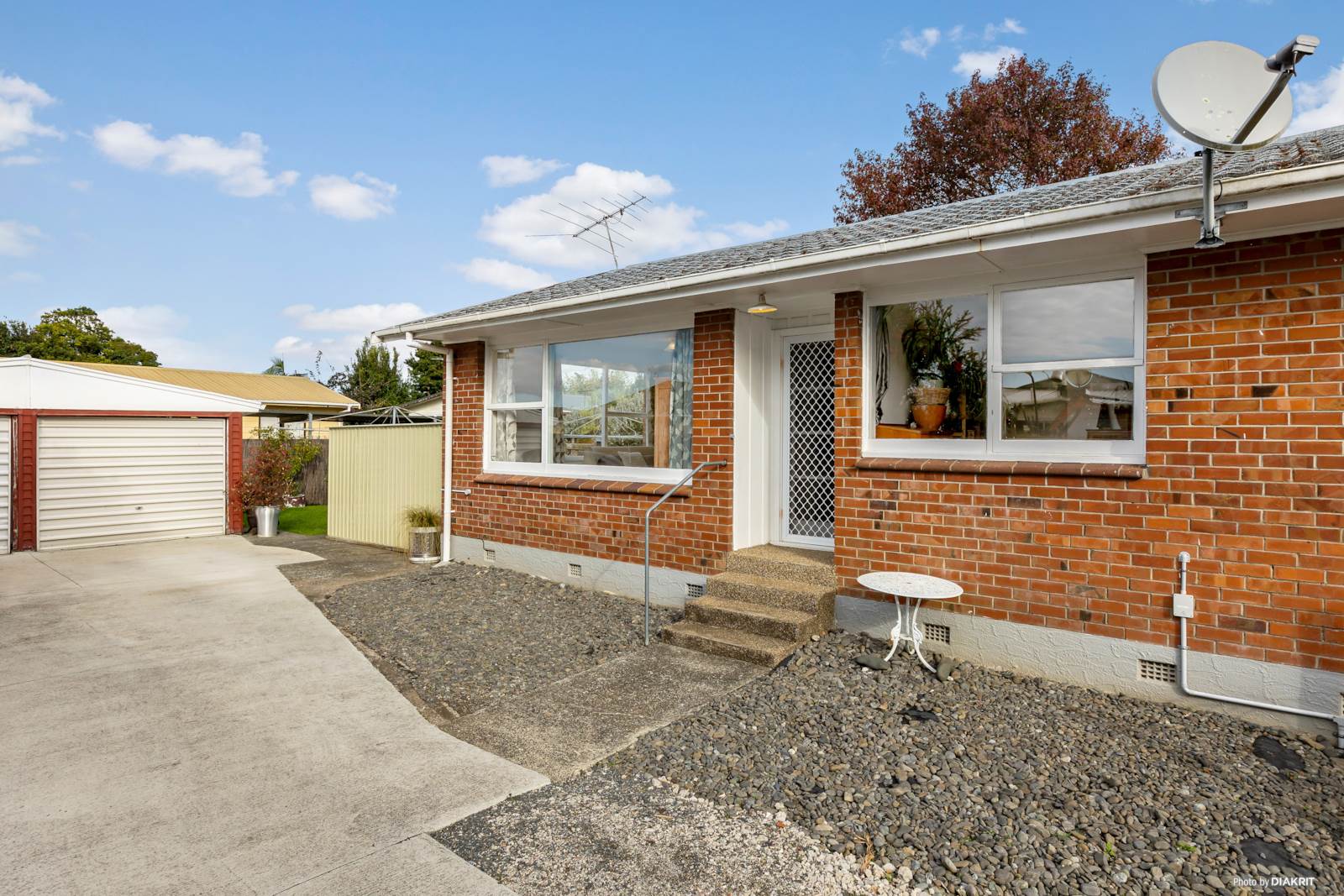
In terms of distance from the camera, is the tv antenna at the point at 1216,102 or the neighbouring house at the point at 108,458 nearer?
the tv antenna at the point at 1216,102

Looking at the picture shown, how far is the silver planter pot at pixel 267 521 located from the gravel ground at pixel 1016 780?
10631 mm

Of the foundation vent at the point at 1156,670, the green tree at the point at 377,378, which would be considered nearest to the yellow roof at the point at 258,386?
the green tree at the point at 377,378

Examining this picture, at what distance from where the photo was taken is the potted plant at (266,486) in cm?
1204

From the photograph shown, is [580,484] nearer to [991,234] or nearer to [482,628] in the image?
[482,628]

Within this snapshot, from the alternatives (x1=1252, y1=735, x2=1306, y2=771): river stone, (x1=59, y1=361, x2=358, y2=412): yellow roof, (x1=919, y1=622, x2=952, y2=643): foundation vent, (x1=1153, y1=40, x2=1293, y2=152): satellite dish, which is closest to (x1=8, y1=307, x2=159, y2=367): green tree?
(x1=59, y1=361, x2=358, y2=412): yellow roof

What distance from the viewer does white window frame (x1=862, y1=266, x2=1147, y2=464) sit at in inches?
172

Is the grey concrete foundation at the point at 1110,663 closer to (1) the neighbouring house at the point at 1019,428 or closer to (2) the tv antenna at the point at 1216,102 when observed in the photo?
(1) the neighbouring house at the point at 1019,428

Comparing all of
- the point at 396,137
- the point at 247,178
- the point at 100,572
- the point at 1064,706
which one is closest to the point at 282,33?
the point at 396,137

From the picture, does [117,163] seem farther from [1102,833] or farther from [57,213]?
[1102,833]

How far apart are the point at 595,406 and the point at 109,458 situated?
8.97 meters

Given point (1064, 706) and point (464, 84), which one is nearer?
point (1064, 706)

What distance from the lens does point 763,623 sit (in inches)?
206

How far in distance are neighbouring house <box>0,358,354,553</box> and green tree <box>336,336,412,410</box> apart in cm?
2230

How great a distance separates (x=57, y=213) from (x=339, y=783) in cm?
1670
